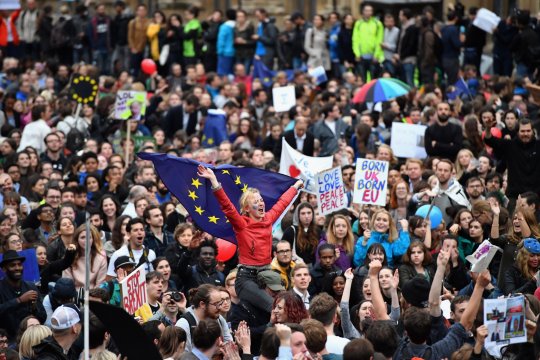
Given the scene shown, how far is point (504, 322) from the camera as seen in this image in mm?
11039

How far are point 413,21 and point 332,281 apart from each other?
15040mm

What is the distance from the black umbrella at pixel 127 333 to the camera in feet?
33.7

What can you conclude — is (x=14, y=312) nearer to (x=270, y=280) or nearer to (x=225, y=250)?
(x=270, y=280)

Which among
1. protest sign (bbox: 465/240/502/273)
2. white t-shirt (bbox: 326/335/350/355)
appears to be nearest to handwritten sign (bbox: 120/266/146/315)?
white t-shirt (bbox: 326/335/350/355)

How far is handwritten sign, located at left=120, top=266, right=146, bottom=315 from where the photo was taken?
43.0 feet

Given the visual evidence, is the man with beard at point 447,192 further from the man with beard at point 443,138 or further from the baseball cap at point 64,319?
the baseball cap at point 64,319

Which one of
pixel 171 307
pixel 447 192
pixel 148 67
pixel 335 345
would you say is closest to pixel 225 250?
pixel 447 192

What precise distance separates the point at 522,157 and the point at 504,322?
7302mm

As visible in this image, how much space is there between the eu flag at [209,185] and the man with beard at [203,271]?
1.12 ft

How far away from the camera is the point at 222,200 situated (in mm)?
13711

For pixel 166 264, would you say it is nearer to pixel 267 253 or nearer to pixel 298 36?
pixel 267 253

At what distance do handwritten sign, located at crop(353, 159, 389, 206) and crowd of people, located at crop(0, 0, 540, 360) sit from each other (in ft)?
0.53

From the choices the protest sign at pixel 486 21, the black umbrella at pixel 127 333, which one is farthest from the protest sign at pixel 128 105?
the black umbrella at pixel 127 333

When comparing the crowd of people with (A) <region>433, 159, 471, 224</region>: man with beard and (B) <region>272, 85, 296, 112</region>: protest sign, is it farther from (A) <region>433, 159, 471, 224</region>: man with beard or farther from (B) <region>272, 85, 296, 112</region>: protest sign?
(B) <region>272, 85, 296, 112</region>: protest sign
